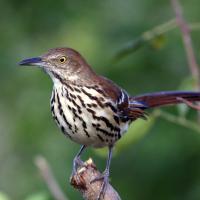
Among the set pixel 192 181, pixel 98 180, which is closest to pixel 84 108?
pixel 98 180

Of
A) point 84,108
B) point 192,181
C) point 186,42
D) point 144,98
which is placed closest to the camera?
point 186,42

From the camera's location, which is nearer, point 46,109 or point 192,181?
point 192,181

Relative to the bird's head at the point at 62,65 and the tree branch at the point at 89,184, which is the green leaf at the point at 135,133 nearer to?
the bird's head at the point at 62,65

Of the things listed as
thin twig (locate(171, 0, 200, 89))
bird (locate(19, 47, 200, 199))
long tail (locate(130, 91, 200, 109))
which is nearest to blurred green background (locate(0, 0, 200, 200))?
long tail (locate(130, 91, 200, 109))

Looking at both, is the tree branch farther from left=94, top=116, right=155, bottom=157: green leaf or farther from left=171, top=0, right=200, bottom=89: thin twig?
left=171, top=0, right=200, bottom=89: thin twig

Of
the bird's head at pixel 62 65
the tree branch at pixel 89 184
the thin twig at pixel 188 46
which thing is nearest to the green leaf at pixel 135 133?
the thin twig at pixel 188 46

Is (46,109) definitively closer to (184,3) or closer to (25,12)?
(25,12)

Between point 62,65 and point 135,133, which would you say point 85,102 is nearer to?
point 62,65

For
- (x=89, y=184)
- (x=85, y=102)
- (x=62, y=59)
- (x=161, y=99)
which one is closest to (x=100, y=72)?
(x=161, y=99)
